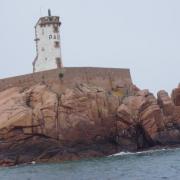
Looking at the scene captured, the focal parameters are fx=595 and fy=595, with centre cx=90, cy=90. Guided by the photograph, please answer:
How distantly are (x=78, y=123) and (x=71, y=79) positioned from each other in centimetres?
726

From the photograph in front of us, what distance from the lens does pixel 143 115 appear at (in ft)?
232

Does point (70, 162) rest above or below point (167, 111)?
below

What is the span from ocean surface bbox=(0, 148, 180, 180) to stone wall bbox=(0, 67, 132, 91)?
38.7ft

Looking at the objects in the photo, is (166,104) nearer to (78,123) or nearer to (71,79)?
(71,79)

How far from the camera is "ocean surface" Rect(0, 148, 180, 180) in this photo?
46.2 m

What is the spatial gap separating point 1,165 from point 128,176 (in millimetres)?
24220

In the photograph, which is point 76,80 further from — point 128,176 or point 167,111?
point 128,176

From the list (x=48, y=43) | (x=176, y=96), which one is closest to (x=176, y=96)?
(x=176, y=96)

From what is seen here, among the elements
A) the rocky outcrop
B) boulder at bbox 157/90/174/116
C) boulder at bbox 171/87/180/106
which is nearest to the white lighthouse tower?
the rocky outcrop

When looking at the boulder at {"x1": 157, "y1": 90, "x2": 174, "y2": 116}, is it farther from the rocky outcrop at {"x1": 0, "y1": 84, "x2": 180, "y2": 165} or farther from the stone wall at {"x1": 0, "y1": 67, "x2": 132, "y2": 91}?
the stone wall at {"x1": 0, "y1": 67, "x2": 132, "y2": 91}

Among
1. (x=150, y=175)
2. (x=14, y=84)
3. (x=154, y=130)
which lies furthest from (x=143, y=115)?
(x=150, y=175)

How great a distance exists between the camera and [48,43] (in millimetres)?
82688

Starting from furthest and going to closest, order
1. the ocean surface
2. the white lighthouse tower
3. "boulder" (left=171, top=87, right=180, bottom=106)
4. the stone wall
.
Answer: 1. the white lighthouse tower
2. "boulder" (left=171, top=87, right=180, bottom=106)
3. the stone wall
4. the ocean surface

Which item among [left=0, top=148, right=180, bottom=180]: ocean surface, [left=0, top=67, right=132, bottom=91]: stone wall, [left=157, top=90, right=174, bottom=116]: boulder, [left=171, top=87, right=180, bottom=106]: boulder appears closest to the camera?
[left=0, top=148, right=180, bottom=180]: ocean surface
